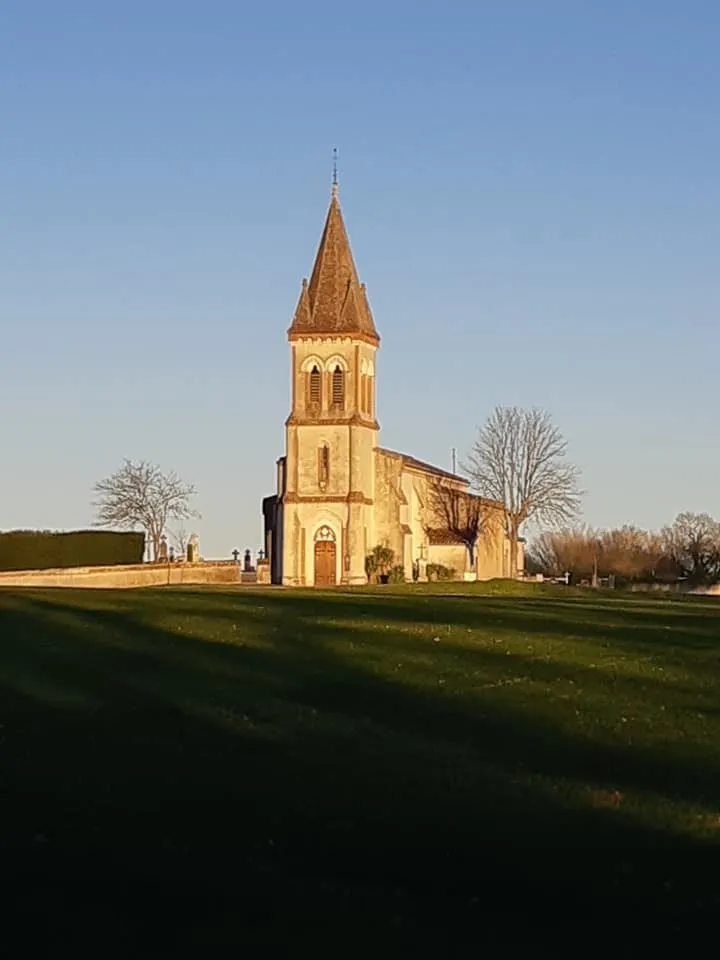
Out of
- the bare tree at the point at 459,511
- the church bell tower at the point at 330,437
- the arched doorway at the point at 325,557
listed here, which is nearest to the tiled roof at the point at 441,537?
the bare tree at the point at 459,511

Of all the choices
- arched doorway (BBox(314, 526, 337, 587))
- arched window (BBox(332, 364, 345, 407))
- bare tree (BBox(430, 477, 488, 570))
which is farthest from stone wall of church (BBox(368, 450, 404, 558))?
bare tree (BBox(430, 477, 488, 570))

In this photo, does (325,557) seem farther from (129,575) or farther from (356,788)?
(356,788)

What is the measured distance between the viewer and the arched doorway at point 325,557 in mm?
82500

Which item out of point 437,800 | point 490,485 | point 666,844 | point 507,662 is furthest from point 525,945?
point 490,485

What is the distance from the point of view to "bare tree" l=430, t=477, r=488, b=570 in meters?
90.8

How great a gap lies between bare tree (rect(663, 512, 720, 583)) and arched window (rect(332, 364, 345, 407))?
88.9 ft

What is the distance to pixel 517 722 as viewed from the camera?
56.6ft

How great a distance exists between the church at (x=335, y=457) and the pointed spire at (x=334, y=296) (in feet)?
0.17

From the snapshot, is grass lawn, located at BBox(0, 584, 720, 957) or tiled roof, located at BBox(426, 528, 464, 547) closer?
grass lawn, located at BBox(0, 584, 720, 957)

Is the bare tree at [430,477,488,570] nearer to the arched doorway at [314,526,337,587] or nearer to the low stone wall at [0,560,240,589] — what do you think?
the arched doorway at [314,526,337,587]

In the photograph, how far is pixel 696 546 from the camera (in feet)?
364

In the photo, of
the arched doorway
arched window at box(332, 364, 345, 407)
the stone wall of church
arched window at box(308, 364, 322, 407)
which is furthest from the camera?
the stone wall of church

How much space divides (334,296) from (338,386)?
187 inches

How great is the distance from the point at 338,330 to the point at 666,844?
240 ft
